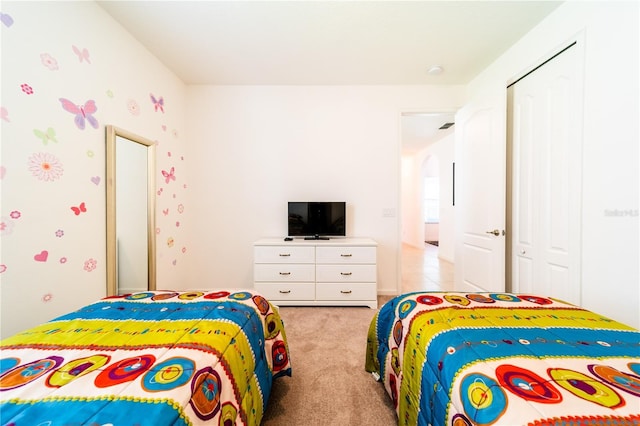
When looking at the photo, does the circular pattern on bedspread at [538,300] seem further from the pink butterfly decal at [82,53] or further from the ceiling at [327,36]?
the pink butterfly decal at [82,53]

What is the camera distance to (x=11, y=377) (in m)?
0.73

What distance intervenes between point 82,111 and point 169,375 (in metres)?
2.02

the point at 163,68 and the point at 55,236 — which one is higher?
the point at 163,68

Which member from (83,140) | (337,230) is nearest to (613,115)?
(337,230)

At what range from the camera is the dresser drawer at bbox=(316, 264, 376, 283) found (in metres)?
2.76

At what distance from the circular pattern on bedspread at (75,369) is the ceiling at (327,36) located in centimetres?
227

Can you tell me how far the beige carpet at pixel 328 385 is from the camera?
4.35ft

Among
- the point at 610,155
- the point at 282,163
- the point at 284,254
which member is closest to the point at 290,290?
the point at 284,254

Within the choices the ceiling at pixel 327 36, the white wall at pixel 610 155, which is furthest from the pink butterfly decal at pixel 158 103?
the white wall at pixel 610 155

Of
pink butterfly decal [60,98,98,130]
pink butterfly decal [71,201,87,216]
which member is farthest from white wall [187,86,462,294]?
pink butterfly decal [71,201,87,216]

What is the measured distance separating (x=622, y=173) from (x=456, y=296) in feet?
4.02

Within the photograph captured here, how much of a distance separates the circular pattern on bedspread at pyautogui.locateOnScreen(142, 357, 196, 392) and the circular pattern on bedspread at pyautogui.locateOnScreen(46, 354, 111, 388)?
0.62ft

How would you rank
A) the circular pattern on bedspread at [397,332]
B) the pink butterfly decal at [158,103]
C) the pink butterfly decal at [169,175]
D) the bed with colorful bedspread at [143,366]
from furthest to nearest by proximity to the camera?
the pink butterfly decal at [169,175], the pink butterfly decal at [158,103], the circular pattern on bedspread at [397,332], the bed with colorful bedspread at [143,366]

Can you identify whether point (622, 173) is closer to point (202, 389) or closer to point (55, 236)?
point (202, 389)
